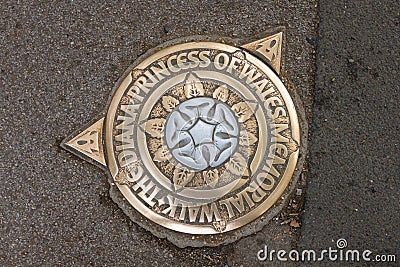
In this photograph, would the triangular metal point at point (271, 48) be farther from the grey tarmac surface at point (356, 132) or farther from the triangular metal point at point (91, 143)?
the triangular metal point at point (91, 143)

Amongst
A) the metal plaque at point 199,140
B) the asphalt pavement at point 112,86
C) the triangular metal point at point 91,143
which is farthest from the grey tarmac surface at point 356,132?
the triangular metal point at point 91,143

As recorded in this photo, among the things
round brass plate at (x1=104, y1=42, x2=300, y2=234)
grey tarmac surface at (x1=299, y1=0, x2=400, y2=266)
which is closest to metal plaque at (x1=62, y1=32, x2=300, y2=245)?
round brass plate at (x1=104, y1=42, x2=300, y2=234)

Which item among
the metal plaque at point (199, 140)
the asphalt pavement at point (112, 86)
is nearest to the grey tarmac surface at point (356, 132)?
the asphalt pavement at point (112, 86)

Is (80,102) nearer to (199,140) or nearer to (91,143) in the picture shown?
(91,143)

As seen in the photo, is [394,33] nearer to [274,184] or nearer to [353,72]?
[353,72]

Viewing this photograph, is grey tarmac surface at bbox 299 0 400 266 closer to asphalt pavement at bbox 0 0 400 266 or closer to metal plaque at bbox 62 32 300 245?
asphalt pavement at bbox 0 0 400 266

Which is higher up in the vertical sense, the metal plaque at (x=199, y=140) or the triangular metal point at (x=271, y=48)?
the triangular metal point at (x=271, y=48)
